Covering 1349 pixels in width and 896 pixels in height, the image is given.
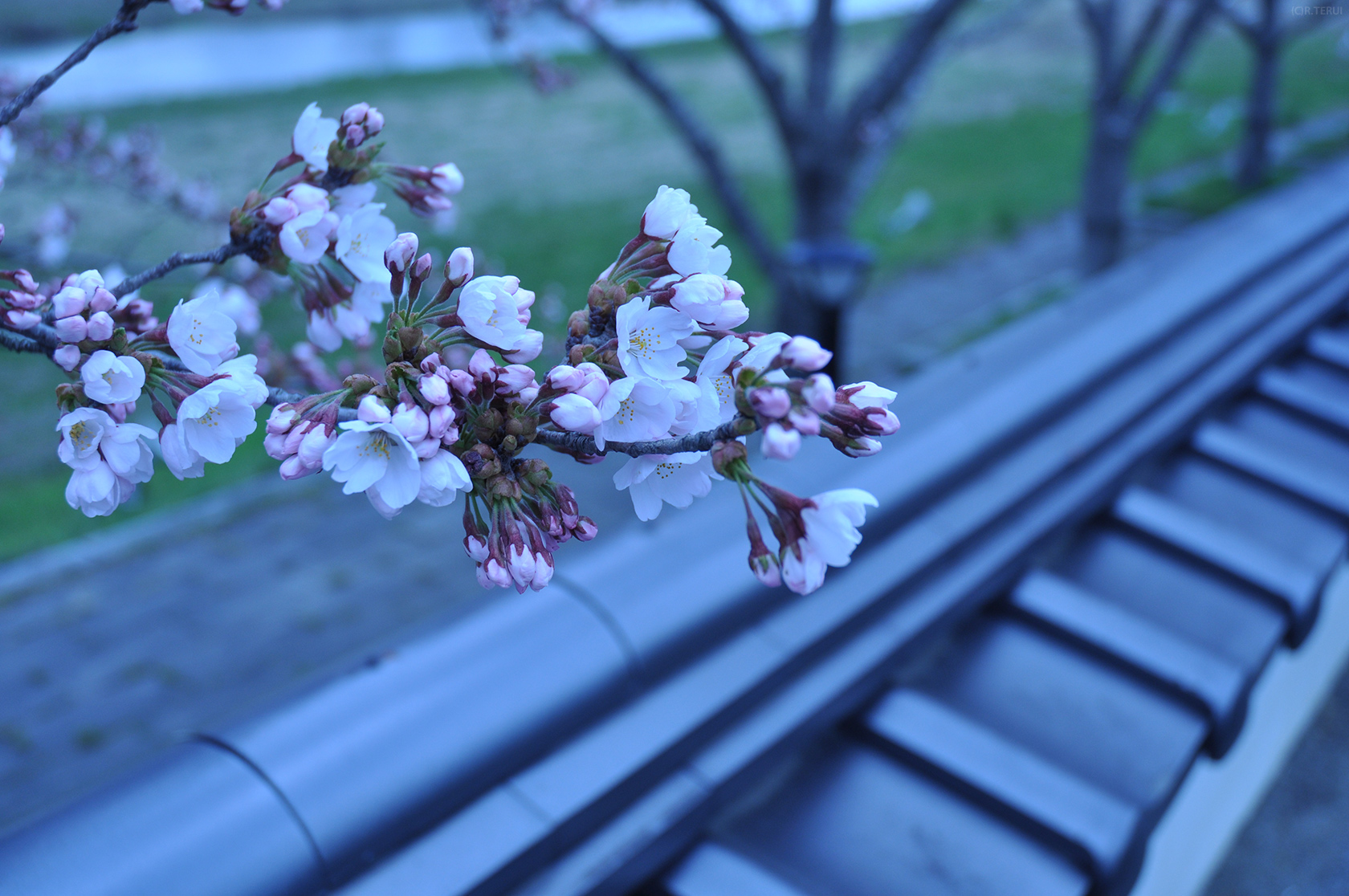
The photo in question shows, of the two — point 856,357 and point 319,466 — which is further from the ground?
point 319,466

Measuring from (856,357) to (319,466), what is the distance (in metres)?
7.47

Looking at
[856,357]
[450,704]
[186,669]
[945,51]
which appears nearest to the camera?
[450,704]

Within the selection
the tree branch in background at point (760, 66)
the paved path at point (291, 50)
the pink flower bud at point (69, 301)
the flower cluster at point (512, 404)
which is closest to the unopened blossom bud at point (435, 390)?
the flower cluster at point (512, 404)

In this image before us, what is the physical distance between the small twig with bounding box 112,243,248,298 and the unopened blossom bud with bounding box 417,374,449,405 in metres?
0.45

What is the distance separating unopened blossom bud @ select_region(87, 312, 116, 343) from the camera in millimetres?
1066

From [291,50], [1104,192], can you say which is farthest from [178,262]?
[291,50]

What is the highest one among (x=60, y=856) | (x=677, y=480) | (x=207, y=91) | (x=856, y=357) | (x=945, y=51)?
(x=945, y=51)

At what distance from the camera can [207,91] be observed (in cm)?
1688

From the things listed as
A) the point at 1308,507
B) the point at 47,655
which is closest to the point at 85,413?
the point at 1308,507

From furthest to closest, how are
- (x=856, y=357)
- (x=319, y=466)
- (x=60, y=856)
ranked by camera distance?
1. (x=856, y=357)
2. (x=60, y=856)
3. (x=319, y=466)

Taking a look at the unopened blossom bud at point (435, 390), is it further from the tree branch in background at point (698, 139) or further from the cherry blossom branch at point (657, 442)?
the tree branch in background at point (698, 139)

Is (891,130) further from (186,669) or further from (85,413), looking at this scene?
(85,413)

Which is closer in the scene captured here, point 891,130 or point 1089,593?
point 1089,593

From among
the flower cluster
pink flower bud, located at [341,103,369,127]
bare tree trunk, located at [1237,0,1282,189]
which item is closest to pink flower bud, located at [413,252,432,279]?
the flower cluster
